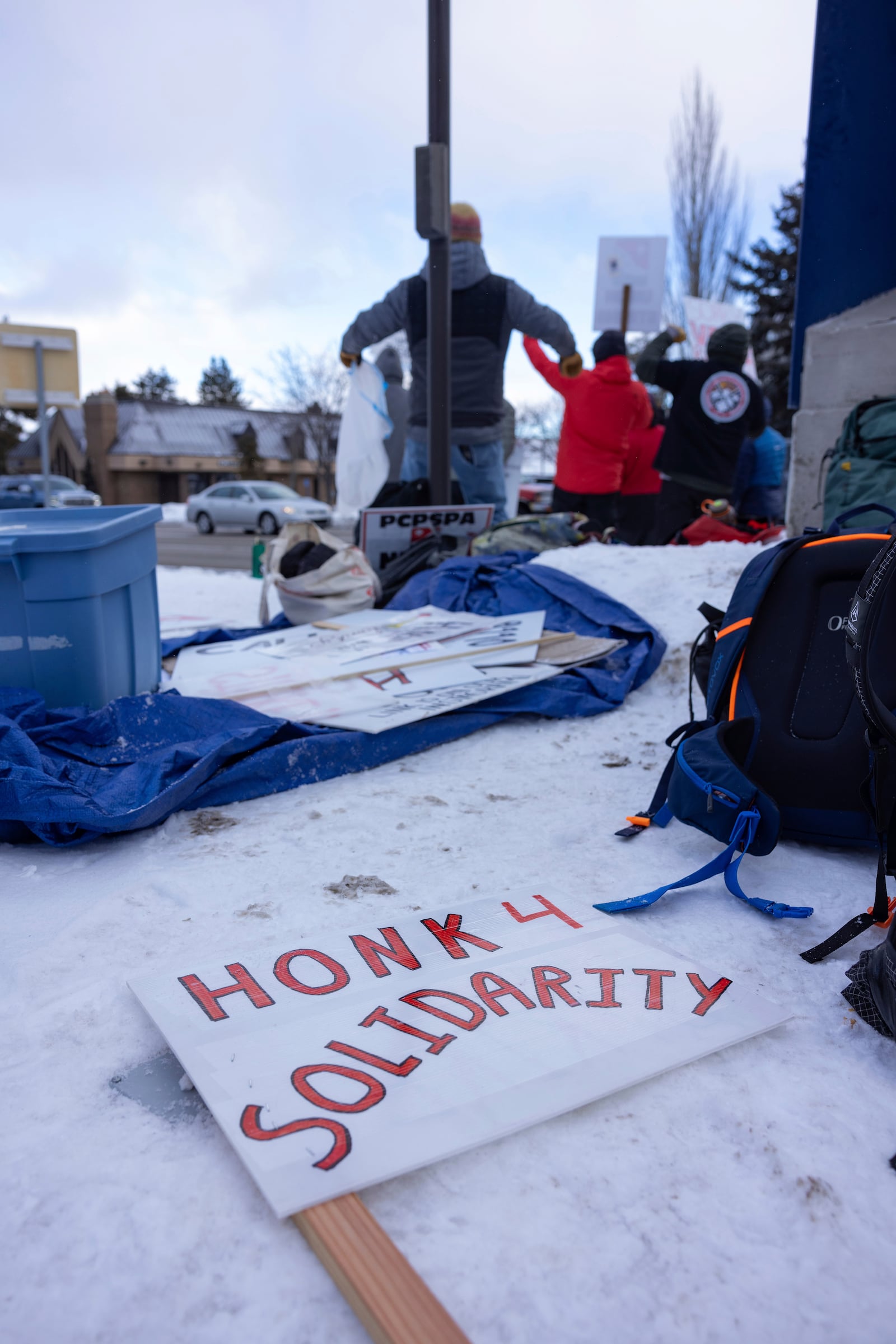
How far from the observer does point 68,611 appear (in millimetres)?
2590

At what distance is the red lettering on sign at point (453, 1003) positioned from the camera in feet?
4.27

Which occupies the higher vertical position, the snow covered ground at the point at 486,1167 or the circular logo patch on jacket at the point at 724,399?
the circular logo patch on jacket at the point at 724,399

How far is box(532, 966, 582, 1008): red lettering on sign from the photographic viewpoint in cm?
136

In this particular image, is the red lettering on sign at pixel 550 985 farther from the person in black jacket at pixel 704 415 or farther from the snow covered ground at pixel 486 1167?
the person in black jacket at pixel 704 415

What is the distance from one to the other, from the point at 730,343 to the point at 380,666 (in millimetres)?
3543

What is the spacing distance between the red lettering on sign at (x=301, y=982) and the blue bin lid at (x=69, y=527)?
5.26 ft

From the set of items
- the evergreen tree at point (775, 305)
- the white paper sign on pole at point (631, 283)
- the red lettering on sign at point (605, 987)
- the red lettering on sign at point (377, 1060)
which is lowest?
the red lettering on sign at point (605, 987)

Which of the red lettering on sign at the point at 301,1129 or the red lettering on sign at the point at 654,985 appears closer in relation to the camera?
the red lettering on sign at the point at 301,1129

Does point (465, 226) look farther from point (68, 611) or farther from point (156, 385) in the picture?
point (156, 385)

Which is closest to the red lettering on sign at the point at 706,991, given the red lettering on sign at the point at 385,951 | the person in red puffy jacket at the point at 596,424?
the red lettering on sign at the point at 385,951

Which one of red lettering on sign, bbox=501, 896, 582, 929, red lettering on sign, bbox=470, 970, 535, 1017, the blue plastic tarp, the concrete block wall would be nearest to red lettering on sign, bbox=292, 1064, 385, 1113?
red lettering on sign, bbox=470, 970, 535, 1017

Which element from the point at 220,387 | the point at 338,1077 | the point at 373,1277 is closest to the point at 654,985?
the point at 338,1077

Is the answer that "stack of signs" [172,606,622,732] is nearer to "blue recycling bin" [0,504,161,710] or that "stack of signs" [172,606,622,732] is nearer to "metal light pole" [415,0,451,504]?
"blue recycling bin" [0,504,161,710]

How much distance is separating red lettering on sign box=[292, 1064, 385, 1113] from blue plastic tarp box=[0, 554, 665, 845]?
3.20 ft
